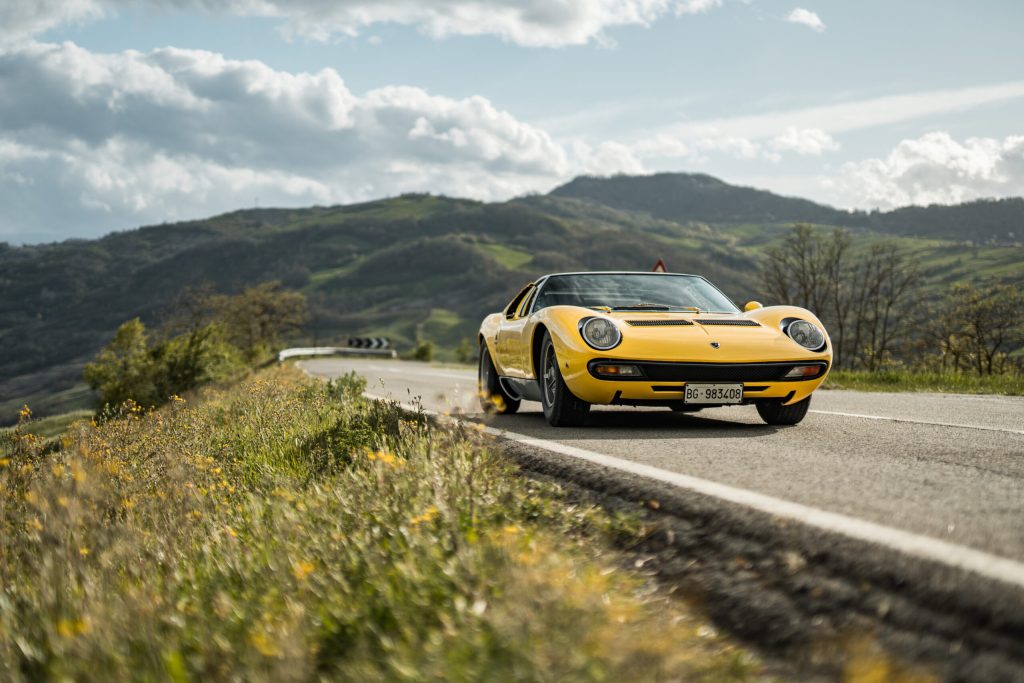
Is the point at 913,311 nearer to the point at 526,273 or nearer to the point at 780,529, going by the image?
the point at 780,529

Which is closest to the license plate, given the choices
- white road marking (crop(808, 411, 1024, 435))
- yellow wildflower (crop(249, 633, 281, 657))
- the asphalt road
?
the asphalt road

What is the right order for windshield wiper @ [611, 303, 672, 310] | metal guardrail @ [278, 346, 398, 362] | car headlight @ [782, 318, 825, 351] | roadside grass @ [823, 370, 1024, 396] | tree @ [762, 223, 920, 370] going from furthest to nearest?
1. metal guardrail @ [278, 346, 398, 362]
2. tree @ [762, 223, 920, 370]
3. roadside grass @ [823, 370, 1024, 396]
4. windshield wiper @ [611, 303, 672, 310]
5. car headlight @ [782, 318, 825, 351]

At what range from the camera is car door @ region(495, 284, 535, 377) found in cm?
787

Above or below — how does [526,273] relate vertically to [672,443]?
above

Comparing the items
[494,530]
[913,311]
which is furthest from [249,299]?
[494,530]

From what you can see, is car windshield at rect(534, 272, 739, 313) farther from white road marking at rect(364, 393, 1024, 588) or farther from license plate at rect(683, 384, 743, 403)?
white road marking at rect(364, 393, 1024, 588)

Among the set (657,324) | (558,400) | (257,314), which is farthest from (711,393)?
(257,314)

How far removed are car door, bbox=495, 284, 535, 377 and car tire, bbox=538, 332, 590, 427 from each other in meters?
0.71

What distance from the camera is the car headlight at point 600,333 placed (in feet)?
20.7

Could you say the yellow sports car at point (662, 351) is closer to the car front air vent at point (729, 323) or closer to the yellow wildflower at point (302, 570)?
the car front air vent at point (729, 323)

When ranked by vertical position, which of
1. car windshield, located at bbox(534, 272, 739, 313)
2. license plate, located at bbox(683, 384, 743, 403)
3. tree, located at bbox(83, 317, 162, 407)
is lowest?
tree, located at bbox(83, 317, 162, 407)

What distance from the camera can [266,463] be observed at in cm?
572

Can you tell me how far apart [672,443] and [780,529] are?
2484 millimetres

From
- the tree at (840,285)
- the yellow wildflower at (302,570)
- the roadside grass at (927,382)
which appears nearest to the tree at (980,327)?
the tree at (840,285)
